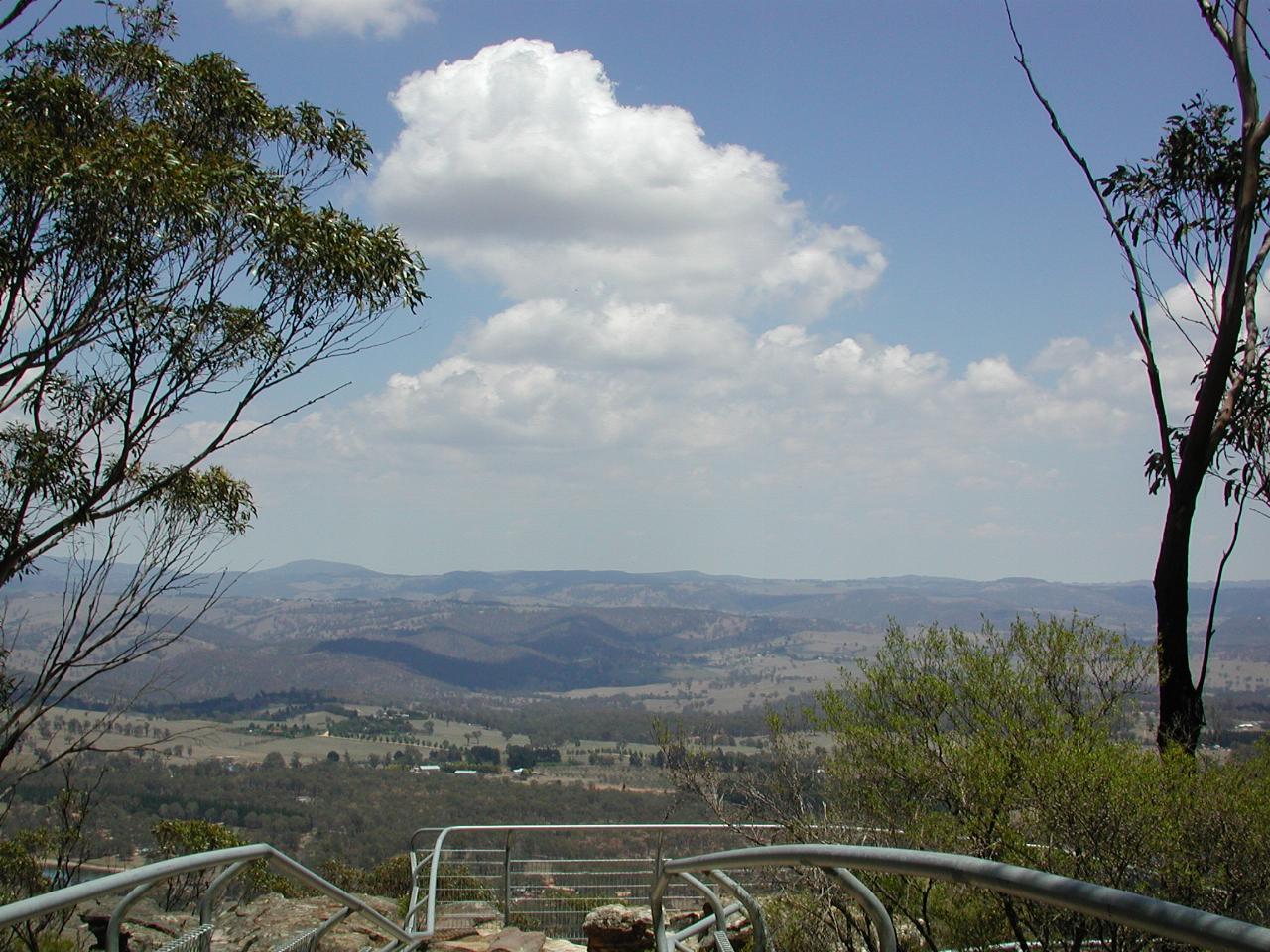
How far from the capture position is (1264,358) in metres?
8.14

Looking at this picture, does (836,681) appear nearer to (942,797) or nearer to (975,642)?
(975,642)

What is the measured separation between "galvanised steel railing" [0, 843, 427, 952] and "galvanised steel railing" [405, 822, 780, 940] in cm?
390

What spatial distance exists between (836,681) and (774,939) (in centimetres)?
243

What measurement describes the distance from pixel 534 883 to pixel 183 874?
740 cm

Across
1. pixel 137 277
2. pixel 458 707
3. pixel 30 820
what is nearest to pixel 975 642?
pixel 137 277

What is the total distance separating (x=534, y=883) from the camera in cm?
980

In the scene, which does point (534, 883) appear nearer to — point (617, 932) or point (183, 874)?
point (617, 932)

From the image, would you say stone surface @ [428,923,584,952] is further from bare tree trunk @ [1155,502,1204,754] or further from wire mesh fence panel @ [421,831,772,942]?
bare tree trunk @ [1155,502,1204,754]

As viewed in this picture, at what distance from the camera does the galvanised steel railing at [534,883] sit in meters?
8.40

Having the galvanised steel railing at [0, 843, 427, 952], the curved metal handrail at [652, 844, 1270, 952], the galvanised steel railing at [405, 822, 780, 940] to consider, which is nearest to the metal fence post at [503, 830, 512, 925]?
the galvanised steel railing at [405, 822, 780, 940]

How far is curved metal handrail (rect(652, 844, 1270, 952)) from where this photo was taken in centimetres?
132

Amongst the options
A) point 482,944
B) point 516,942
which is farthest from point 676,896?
point 516,942

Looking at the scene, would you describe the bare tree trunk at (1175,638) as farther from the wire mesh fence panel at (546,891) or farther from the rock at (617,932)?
the rock at (617,932)

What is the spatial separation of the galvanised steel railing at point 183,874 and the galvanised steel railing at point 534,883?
3.90 meters
